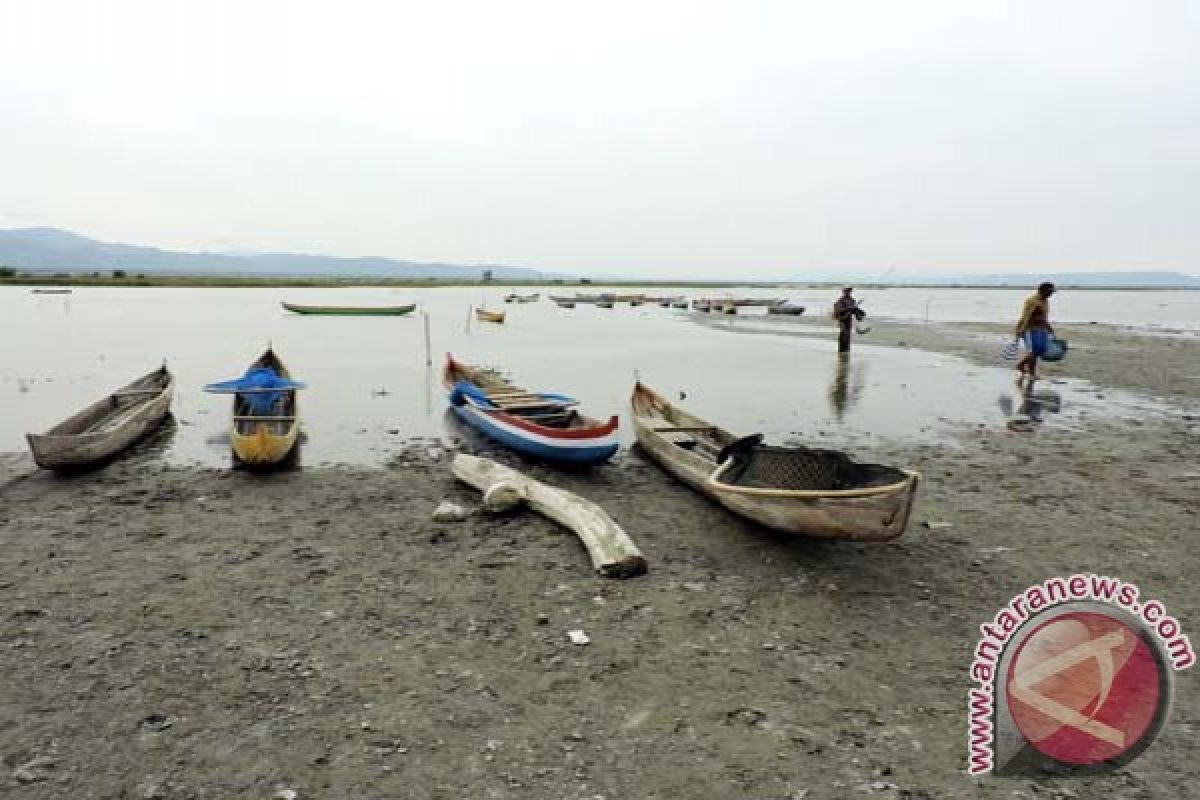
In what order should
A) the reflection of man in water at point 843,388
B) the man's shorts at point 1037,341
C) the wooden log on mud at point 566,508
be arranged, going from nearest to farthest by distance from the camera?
the wooden log on mud at point 566,508 → the reflection of man in water at point 843,388 → the man's shorts at point 1037,341

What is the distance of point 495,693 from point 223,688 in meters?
2.35

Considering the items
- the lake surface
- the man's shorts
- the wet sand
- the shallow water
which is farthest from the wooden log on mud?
the shallow water

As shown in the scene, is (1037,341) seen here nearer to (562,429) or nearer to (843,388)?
(843,388)

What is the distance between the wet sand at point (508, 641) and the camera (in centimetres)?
477

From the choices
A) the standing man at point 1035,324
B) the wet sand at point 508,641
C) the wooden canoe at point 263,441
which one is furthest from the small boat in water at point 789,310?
the wooden canoe at point 263,441

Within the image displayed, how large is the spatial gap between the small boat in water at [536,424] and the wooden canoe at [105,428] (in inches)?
269

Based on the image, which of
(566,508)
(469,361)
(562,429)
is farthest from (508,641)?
(469,361)

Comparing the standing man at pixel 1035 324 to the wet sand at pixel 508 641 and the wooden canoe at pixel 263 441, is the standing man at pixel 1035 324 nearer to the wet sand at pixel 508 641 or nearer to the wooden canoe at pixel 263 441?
the wet sand at pixel 508 641

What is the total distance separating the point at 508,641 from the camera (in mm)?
6598

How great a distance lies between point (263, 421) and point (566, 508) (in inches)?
295

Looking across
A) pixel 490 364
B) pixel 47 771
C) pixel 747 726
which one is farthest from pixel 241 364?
pixel 747 726

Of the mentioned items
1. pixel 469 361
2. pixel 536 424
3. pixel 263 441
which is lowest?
pixel 469 361

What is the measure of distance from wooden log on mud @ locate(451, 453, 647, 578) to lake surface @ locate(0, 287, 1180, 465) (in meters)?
3.32

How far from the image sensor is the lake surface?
1658 cm
